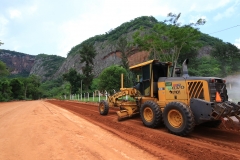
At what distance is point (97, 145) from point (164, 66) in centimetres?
460

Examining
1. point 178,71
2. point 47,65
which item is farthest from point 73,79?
point 47,65

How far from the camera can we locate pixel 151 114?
676cm

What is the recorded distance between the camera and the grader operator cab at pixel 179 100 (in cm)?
526

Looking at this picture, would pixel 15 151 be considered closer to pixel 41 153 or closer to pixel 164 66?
pixel 41 153

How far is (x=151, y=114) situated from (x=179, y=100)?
118cm

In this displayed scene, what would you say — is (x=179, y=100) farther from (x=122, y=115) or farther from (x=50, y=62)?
(x=50, y=62)

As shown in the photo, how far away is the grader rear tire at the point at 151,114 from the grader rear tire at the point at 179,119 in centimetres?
43

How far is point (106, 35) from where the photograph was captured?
116312mm

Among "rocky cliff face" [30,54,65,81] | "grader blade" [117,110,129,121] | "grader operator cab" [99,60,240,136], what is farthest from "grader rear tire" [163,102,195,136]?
"rocky cliff face" [30,54,65,81]

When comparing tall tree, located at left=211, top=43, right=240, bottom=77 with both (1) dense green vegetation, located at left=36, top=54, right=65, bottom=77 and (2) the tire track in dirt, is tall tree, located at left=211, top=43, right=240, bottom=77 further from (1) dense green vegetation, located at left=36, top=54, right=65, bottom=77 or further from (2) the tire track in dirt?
(1) dense green vegetation, located at left=36, top=54, right=65, bottom=77

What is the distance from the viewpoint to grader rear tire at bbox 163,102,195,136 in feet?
17.3

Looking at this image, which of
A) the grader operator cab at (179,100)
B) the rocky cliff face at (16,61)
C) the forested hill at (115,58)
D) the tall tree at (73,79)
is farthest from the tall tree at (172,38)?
the rocky cliff face at (16,61)

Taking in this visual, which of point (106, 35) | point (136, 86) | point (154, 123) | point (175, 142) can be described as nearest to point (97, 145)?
point (175, 142)

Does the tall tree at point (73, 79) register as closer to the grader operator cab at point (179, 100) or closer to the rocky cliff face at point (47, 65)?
the grader operator cab at point (179, 100)
